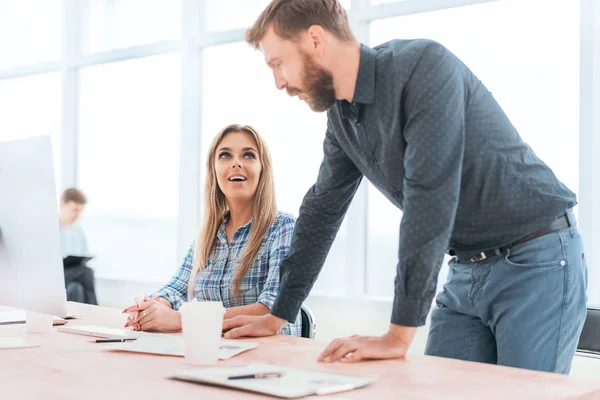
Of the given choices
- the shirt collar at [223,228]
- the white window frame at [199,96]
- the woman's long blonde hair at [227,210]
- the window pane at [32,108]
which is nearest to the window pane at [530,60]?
the white window frame at [199,96]

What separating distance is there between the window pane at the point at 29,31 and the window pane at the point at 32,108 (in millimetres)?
180

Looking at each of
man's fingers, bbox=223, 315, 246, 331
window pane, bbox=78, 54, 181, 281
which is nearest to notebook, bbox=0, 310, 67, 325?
man's fingers, bbox=223, 315, 246, 331

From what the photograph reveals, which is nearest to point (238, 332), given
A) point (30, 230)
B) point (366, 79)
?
point (30, 230)

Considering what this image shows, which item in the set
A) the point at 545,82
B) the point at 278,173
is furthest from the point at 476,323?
the point at 278,173

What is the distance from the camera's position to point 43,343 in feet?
5.48

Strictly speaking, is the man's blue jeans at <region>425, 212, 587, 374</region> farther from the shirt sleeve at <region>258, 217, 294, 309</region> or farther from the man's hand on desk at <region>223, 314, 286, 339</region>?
the shirt sleeve at <region>258, 217, 294, 309</region>

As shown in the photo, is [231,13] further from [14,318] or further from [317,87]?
[317,87]

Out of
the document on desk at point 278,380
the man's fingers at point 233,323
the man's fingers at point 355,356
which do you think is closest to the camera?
the document on desk at point 278,380

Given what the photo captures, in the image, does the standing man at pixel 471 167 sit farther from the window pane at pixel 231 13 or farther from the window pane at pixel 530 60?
the window pane at pixel 231 13

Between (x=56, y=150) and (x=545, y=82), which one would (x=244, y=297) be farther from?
(x=56, y=150)

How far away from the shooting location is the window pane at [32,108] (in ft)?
19.9

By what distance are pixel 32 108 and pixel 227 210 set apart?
4.13 m

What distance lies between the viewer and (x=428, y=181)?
148 cm

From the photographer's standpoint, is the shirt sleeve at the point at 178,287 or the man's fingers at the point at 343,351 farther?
the shirt sleeve at the point at 178,287
